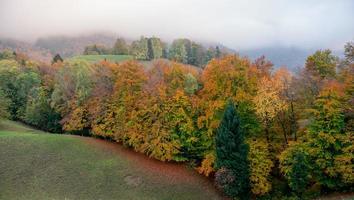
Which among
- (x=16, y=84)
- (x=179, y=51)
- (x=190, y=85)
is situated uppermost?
(x=179, y=51)

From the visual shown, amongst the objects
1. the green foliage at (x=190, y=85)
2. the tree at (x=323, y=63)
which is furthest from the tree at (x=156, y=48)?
the green foliage at (x=190, y=85)

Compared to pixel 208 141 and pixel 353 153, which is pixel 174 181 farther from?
pixel 353 153

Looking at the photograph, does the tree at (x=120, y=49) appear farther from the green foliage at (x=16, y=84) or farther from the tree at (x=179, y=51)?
the green foliage at (x=16, y=84)

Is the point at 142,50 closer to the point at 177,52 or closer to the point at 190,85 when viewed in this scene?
the point at 177,52

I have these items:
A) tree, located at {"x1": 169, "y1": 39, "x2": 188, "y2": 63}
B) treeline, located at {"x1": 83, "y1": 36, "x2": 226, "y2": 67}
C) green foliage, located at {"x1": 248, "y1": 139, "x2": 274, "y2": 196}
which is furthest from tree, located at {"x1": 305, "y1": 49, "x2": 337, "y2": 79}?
tree, located at {"x1": 169, "y1": 39, "x2": 188, "y2": 63}

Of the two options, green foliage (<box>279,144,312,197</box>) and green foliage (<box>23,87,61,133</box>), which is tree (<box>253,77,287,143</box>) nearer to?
green foliage (<box>279,144,312,197</box>)

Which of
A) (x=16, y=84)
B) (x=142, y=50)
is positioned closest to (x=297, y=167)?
(x=16, y=84)
